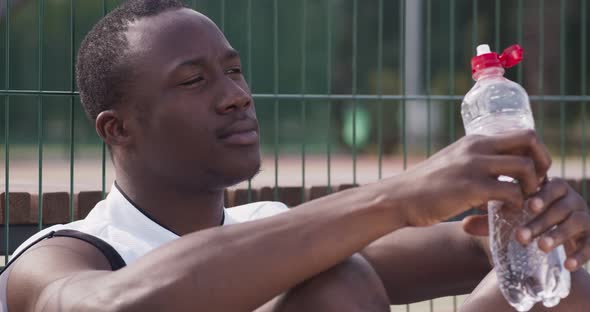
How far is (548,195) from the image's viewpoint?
1616mm

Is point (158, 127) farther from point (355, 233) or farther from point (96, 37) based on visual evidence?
point (355, 233)

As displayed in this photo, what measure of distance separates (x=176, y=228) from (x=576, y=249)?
833 mm

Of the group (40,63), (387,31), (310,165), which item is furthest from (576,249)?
(387,31)

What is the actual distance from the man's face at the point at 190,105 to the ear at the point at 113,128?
0.04 meters

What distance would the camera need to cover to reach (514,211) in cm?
165

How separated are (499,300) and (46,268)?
2.66 feet

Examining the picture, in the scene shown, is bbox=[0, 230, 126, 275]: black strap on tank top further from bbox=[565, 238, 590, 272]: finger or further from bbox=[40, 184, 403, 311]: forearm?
bbox=[565, 238, 590, 272]: finger

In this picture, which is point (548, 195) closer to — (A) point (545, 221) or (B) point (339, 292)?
(A) point (545, 221)

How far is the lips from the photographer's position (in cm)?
203

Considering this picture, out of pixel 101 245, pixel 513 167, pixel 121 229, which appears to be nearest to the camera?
pixel 513 167

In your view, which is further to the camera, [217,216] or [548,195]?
[217,216]

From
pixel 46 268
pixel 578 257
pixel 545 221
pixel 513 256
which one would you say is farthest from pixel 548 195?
pixel 46 268

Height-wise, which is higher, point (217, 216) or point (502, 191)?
point (502, 191)

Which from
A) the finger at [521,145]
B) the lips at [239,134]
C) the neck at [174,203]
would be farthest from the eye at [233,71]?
the finger at [521,145]
